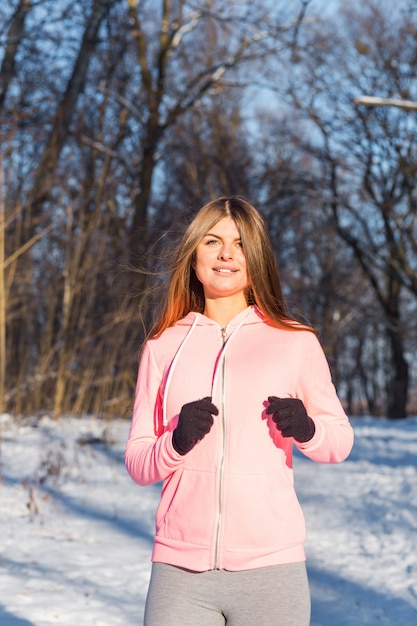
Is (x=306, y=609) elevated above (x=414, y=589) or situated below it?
above

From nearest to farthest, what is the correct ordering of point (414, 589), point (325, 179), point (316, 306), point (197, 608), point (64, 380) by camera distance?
point (197, 608), point (414, 589), point (64, 380), point (325, 179), point (316, 306)

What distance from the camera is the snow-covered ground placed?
4.55m

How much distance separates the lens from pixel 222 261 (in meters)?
2.41

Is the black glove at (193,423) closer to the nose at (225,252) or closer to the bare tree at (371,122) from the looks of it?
the nose at (225,252)

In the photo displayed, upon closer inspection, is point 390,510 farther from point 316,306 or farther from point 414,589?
point 316,306

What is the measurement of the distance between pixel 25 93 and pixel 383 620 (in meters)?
9.49

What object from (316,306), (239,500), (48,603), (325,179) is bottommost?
(48,603)

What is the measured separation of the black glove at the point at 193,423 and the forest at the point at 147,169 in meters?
0.90

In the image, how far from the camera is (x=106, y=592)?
4.68 metres

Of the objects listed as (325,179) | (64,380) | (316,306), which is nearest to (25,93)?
(64,380)

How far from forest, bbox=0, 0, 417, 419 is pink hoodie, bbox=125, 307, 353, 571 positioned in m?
0.63

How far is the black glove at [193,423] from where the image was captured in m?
1.99

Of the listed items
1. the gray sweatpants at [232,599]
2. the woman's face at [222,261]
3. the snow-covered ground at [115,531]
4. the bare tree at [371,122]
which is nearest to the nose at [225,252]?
the woman's face at [222,261]

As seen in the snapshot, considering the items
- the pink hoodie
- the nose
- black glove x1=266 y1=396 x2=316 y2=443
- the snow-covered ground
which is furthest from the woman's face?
Answer: the snow-covered ground
